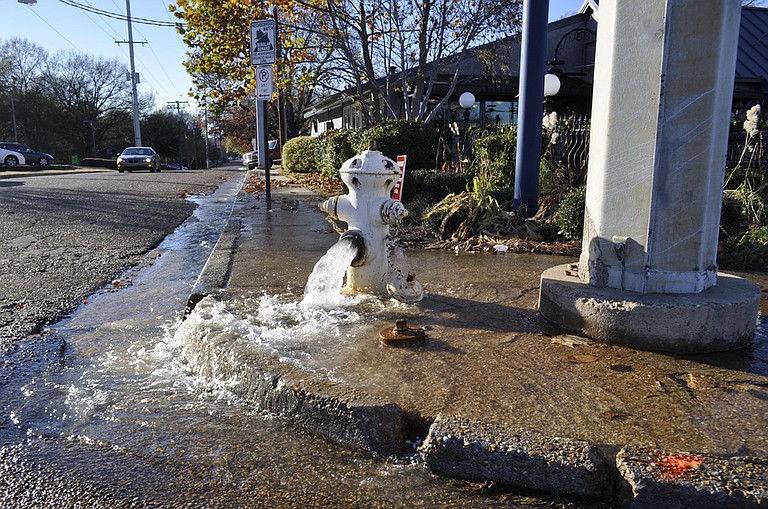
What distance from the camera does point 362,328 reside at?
12.0 feet

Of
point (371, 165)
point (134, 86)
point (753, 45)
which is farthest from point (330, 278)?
point (134, 86)

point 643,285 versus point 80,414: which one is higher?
point 643,285

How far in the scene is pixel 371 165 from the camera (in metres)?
4.11

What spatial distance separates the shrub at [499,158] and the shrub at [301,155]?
11.8 meters

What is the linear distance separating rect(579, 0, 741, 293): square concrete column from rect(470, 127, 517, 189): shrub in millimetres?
5646

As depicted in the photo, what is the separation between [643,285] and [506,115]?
19732 millimetres

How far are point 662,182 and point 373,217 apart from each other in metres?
1.87

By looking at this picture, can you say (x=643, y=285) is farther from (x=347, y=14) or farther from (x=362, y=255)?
(x=347, y=14)

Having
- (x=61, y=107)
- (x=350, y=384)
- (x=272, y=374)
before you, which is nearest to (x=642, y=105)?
(x=350, y=384)

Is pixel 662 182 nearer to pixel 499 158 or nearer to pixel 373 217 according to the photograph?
pixel 373 217

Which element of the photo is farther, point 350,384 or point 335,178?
point 335,178

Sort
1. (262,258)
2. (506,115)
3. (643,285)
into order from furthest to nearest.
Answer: (506,115)
(262,258)
(643,285)

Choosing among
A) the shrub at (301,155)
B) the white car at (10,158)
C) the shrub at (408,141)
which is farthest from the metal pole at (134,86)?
the shrub at (408,141)

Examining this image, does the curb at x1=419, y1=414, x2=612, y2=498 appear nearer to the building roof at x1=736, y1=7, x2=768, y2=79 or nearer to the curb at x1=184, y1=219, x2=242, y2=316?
the curb at x1=184, y1=219, x2=242, y2=316
